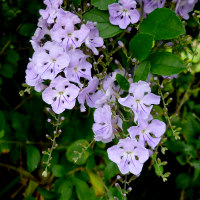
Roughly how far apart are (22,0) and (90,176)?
89 centimetres

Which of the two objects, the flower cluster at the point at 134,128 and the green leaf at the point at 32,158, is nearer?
the flower cluster at the point at 134,128

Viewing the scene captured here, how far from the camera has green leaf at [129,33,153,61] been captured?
2.92 ft

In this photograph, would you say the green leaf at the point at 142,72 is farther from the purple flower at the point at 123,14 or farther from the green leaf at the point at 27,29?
the green leaf at the point at 27,29

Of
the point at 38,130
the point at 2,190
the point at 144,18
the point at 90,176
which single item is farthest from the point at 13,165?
the point at 144,18

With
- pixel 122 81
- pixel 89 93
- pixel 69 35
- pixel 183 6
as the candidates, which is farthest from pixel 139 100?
pixel 183 6

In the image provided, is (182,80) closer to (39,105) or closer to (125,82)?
(39,105)

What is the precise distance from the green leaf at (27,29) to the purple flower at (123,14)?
0.55m

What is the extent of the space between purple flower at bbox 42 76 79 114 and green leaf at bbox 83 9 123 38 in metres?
0.20

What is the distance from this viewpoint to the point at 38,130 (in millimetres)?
1447

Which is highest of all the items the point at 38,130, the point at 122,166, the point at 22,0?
the point at 22,0

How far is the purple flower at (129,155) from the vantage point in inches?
33.7

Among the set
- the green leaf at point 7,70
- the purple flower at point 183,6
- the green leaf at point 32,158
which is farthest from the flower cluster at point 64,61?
the green leaf at point 7,70

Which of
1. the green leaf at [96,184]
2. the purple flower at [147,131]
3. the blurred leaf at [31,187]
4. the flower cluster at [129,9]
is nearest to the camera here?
the purple flower at [147,131]

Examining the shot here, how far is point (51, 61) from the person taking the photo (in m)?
0.91
